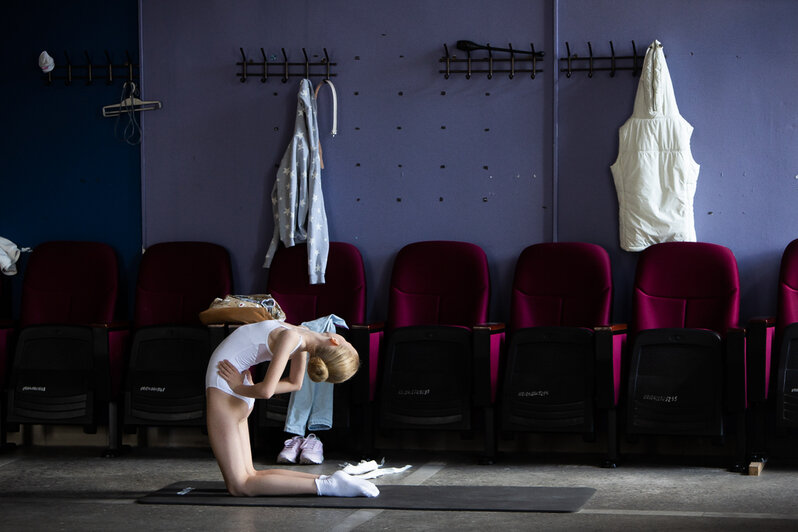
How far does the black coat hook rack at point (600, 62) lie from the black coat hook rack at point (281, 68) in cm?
141

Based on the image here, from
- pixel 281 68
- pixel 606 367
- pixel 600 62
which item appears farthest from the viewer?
pixel 281 68

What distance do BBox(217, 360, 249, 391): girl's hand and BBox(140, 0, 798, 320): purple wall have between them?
2016 millimetres

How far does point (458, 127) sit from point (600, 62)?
0.91m

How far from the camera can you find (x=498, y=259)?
617cm

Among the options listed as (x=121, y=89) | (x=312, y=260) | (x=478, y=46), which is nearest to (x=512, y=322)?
(x=312, y=260)

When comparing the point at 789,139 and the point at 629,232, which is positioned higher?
the point at 789,139

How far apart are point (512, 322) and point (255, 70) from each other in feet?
7.35

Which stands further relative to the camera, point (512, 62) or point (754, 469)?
point (512, 62)

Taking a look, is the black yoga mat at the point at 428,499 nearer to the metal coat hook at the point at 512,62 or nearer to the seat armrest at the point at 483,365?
the seat armrest at the point at 483,365

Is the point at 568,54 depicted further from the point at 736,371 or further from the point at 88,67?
the point at 88,67

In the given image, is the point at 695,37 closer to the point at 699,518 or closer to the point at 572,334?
the point at 572,334

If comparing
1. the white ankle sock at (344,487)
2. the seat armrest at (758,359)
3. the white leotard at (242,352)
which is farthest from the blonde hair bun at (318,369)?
the seat armrest at (758,359)

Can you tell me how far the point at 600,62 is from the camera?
6.05 m

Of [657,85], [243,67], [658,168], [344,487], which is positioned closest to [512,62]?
[657,85]
